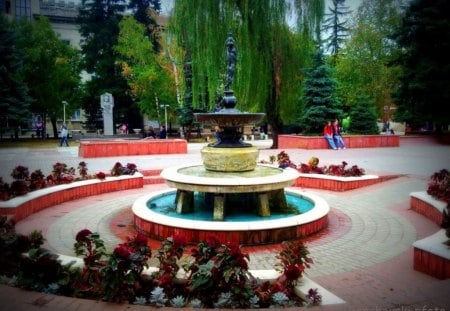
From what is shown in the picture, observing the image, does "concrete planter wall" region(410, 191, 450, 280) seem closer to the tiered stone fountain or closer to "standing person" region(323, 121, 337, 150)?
the tiered stone fountain

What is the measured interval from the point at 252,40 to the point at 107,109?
1844cm

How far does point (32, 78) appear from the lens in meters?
33.3

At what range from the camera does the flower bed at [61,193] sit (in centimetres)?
696

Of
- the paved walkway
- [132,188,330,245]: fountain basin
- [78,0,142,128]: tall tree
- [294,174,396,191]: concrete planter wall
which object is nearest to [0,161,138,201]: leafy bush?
the paved walkway

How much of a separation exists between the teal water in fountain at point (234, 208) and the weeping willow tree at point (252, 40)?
1178cm

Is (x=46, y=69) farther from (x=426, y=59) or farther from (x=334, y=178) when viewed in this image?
(x=334, y=178)

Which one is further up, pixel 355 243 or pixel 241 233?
pixel 241 233

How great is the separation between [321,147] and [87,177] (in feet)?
46.2

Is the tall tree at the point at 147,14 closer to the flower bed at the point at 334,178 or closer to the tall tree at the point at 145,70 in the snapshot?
the tall tree at the point at 145,70

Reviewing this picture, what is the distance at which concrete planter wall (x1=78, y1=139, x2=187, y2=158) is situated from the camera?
17.6m

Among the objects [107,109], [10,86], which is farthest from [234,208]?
[107,109]

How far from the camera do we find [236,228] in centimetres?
562

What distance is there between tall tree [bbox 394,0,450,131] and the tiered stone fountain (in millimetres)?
16505

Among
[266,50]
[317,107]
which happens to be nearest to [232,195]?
[266,50]
